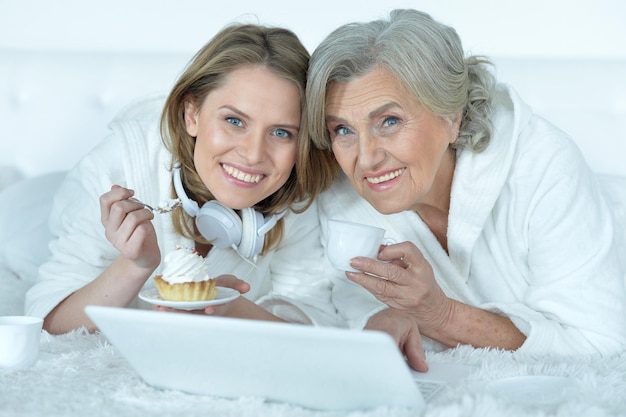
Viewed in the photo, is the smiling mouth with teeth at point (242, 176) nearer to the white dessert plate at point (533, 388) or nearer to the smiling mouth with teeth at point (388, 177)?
the smiling mouth with teeth at point (388, 177)

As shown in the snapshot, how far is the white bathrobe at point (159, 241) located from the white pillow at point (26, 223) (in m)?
0.17

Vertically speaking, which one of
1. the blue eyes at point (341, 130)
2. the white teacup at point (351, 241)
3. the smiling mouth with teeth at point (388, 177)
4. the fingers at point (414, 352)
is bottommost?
the fingers at point (414, 352)

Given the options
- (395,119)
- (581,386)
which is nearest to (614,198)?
(395,119)

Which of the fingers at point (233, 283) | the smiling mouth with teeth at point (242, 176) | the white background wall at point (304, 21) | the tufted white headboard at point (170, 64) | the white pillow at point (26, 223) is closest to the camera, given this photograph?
the fingers at point (233, 283)

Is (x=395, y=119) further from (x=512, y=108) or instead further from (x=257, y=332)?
(x=257, y=332)

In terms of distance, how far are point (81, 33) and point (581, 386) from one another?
2255 mm

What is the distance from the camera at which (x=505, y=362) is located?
1577 millimetres

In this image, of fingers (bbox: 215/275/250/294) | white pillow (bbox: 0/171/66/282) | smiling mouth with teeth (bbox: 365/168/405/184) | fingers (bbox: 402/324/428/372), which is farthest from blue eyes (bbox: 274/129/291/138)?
white pillow (bbox: 0/171/66/282)

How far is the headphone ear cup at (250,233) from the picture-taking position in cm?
193

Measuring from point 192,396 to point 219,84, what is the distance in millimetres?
830

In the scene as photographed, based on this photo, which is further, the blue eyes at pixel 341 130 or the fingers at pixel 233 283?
the blue eyes at pixel 341 130

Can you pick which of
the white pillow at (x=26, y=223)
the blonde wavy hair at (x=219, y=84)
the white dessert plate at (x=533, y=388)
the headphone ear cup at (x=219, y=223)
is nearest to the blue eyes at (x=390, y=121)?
the blonde wavy hair at (x=219, y=84)

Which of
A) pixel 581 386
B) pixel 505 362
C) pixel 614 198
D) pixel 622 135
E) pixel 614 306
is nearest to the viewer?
pixel 581 386

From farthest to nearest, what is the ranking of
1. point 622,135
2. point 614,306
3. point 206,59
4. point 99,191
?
point 622,135, point 99,191, point 206,59, point 614,306
